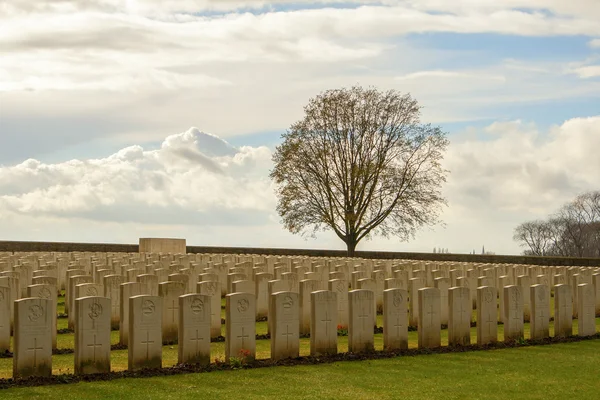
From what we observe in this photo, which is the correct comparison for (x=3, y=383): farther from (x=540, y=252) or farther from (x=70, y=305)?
(x=540, y=252)

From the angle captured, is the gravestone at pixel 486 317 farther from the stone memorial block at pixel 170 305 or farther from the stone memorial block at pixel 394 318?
the stone memorial block at pixel 170 305

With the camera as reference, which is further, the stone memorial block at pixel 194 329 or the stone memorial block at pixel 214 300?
the stone memorial block at pixel 214 300

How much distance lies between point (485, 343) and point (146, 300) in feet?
19.9

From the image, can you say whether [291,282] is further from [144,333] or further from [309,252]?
[309,252]

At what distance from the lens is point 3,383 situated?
986 cm

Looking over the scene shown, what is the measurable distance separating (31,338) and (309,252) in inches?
1338

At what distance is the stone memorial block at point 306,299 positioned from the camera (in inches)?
590

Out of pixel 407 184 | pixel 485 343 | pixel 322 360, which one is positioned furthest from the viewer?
pixel 407 184

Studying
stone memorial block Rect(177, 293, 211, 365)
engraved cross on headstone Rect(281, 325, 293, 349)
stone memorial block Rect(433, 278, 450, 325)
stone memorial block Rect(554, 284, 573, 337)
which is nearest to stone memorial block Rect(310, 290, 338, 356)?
engraved cross on headstone Rect(281, 325, 293, 349)

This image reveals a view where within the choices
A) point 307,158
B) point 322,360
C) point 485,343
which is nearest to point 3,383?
point 322,360

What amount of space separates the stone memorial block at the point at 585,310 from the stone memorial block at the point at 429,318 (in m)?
3.62

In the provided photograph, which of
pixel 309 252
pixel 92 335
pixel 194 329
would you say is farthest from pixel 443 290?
pixel 309 252

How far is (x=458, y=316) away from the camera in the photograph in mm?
13414

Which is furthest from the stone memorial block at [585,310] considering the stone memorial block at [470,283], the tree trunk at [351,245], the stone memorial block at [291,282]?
the tree trunk at [351,245]
